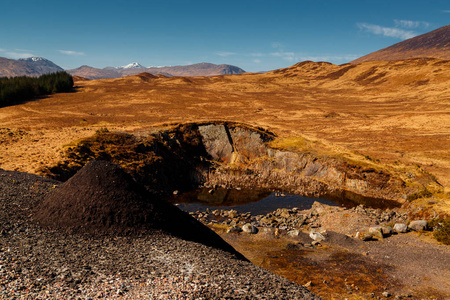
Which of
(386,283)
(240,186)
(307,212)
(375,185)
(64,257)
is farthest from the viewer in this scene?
(240,186)

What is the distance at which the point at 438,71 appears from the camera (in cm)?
14800

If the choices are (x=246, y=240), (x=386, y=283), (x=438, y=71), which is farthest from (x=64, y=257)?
(x=438, y=71)

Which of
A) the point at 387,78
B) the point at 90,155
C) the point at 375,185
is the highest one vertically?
the point at 387,78

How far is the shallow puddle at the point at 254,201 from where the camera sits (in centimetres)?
3542

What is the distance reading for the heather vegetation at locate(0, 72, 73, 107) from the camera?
87.4 metres

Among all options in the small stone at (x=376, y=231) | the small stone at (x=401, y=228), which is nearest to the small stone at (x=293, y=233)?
the small stone at (x=376, y=231)

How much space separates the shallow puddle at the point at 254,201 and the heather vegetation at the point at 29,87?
8303 cm

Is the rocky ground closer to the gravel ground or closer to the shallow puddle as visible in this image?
the shallow puddle

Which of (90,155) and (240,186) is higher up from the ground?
(90,155)

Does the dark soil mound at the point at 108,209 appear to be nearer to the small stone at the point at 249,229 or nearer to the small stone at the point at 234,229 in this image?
the small stone at the point at 234,229

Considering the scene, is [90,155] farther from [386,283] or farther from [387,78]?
[387,78]

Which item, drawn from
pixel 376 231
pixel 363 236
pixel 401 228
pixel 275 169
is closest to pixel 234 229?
pixel 363 236

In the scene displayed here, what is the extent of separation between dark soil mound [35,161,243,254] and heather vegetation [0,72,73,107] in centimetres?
9271

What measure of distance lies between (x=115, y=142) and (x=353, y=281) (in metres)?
34.3
